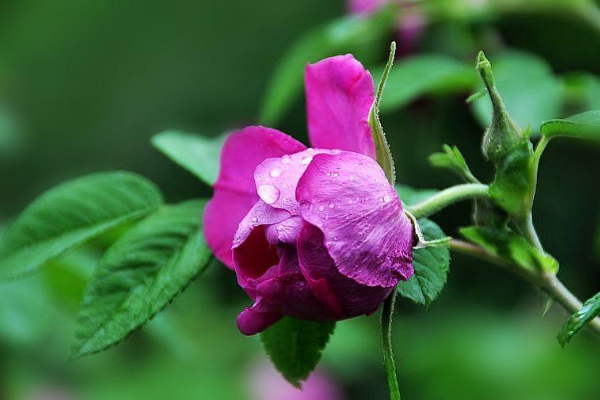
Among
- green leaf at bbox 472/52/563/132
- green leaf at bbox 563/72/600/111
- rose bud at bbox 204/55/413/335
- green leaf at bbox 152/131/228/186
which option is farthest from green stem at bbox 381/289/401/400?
green leaf at bbox 563/72/600/111

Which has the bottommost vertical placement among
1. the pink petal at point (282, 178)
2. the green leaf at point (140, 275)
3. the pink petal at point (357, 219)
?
the green leaf at point (140, 275)

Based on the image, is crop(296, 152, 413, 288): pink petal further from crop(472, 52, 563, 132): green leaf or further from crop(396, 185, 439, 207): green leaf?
crop(472, 52, 563, 132): green leaf

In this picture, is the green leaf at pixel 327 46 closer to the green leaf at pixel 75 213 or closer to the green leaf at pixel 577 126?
the green leaf at pixel 75 213

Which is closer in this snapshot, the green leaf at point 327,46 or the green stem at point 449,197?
the green stem at point 449,197

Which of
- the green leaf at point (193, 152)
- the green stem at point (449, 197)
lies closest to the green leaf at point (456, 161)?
the green stem at point (449, 197)

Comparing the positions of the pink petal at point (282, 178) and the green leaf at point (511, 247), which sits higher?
the pink petal at point (282, 178)

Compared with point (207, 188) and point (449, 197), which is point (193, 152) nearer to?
point (449, 197)

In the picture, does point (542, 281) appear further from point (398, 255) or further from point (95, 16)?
point (95, 16)

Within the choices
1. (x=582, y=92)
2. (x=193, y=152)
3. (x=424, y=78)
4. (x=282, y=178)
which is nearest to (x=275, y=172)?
(x=282, y=178)
